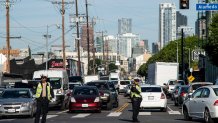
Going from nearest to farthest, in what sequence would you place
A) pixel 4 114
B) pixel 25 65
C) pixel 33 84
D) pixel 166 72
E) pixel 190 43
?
pixel 4 114, pixel 33 84, pixel 166 72, pixel 25 65, pixel 190 43

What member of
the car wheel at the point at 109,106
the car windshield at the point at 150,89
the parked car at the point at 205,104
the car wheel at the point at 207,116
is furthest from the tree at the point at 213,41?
the car wheel at the point at 207,116

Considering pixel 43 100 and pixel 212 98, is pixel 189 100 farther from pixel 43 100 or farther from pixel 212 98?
pixel 43 100

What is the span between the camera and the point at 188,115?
26.5m

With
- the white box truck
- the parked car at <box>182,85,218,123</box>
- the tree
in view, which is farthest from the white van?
the white box truck

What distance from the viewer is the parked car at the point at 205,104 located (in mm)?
22750

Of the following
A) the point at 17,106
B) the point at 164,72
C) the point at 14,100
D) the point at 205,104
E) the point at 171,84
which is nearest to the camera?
the point at 205,104

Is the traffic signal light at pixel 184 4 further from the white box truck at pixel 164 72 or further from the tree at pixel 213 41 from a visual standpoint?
the white box truck at pixel 164 72

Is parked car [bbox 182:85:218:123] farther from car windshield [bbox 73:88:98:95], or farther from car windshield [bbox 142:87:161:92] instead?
car windshield [bbox 142:87:161:92]

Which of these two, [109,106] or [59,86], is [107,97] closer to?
[109,106]

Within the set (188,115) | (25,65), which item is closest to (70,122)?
(188,115)

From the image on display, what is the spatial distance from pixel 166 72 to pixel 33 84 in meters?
31.9

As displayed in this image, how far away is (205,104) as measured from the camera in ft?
77.4

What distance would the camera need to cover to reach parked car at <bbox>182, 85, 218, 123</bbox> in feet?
74.6

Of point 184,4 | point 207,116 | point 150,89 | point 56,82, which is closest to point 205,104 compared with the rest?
point 207,116
